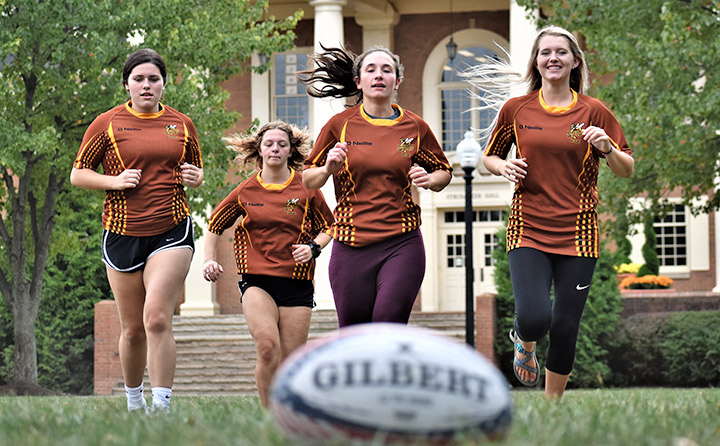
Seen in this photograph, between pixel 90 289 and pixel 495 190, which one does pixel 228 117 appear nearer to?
pixel 90 289

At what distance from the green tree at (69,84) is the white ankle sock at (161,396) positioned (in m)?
10.4

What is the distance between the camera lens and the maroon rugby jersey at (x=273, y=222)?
834 centimetres

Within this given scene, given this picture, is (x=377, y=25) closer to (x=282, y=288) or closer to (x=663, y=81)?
(x=663, y=81)

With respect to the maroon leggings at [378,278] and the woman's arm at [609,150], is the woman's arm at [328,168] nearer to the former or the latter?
the maroon leggings at [378,278]

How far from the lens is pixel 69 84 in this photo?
1802 cm

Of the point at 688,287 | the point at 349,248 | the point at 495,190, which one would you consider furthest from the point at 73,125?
the point at 688,287

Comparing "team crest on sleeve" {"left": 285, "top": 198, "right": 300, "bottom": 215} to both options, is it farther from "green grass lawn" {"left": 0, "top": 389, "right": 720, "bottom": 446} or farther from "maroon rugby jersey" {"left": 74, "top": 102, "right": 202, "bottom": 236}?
"green grass lawn" {"left": 0, "top": 389, "right": 720, "bottom": 446}

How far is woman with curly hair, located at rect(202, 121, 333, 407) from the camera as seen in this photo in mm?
8148

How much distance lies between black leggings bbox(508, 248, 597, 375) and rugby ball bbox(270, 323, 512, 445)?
329 centimetres

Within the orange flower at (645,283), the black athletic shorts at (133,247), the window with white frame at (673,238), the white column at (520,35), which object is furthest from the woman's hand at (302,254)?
the window with white frame at (673,238)

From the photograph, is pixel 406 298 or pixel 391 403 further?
pixel 406 298

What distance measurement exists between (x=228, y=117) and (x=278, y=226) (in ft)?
37.7

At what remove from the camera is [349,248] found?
281 inches

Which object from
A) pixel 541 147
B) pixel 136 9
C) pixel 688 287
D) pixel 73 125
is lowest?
pixel 688 287
